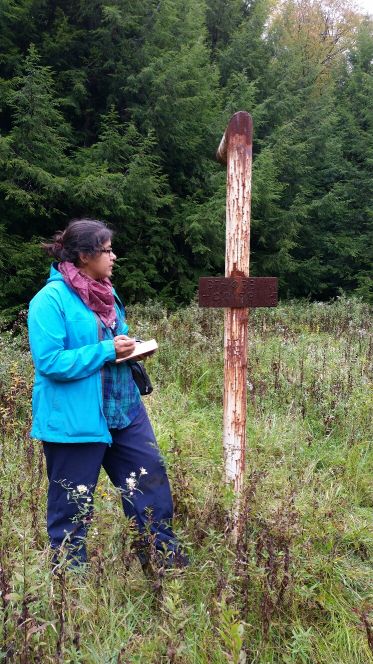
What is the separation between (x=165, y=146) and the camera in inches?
466

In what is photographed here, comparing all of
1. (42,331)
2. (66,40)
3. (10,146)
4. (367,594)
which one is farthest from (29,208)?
(367,594)

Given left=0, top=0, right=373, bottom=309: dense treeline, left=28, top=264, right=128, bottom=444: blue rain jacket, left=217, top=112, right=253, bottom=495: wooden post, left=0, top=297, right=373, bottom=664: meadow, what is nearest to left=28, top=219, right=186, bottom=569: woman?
left=28, top=264, right=128, bottom=444: blue rain jacket

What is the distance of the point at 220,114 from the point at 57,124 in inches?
168

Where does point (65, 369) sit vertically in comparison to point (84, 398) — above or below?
above

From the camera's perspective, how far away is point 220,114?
518 inches

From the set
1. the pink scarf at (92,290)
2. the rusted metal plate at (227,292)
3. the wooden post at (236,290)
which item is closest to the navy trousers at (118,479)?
the wooden post at (236,290)

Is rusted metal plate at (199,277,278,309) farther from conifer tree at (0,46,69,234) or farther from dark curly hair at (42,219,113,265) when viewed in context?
conifer tree at (0,46,69,234)

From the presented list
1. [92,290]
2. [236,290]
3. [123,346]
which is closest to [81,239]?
[92,290]

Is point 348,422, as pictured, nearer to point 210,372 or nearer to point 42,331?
point 210,372

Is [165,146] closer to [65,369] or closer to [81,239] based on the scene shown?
[81,239]

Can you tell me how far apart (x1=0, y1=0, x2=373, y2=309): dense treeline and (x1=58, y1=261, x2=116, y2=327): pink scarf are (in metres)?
7.00

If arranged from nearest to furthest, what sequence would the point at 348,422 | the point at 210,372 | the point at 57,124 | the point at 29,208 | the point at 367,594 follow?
the point at 367,594 < the point at 348,422 < the point at 210,372 < the point at 29,208 < the point at 57,124

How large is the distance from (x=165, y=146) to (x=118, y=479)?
393 inches

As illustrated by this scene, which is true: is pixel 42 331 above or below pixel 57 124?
below
